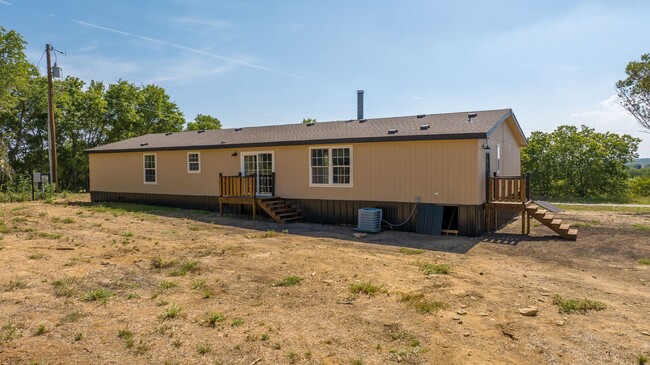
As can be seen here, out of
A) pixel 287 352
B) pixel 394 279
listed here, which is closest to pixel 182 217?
pixel 394 279

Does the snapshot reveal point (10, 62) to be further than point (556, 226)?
Yes

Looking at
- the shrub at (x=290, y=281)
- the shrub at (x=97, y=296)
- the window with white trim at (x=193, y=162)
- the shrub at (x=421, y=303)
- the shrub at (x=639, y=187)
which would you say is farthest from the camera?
the shrub at (x=639, y=187)

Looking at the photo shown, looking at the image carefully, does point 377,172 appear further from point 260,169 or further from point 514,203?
point 260,169

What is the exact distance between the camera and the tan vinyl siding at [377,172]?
11.1 metres

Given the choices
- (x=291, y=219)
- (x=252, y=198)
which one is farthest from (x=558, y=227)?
(x=252, y=198)

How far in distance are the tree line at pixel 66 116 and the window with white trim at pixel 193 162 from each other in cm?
1291

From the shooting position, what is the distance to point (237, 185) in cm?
1442

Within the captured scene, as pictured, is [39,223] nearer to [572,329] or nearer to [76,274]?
[76,274]

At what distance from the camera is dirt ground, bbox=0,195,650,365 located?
3832 mm

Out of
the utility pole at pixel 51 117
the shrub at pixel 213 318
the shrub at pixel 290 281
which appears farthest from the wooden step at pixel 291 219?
the utility pole at pixel 51 117

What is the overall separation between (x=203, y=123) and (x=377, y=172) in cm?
3038

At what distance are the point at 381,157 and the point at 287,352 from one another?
9.10 meters

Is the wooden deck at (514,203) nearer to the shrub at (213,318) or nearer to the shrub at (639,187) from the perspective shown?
the shrub at (213,318)

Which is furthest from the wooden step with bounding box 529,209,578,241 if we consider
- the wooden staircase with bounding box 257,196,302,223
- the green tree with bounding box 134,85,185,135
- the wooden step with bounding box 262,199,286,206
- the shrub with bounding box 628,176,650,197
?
the green tree with bounding box 134,85,185,135
